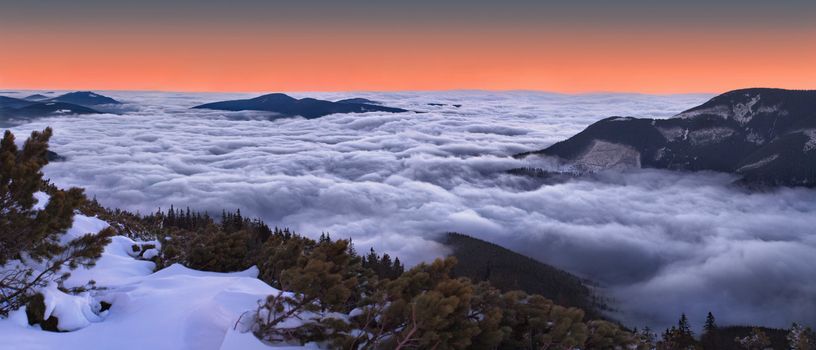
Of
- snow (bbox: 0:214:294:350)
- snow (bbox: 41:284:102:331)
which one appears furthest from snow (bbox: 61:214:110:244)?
snow (bbox: 41:284:102:331)

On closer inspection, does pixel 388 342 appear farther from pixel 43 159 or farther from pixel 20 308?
pixel 43 159

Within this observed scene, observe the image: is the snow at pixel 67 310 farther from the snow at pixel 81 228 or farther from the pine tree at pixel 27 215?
the snow at pixel 81 228

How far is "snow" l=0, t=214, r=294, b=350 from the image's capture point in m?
17.8

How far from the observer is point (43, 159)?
1955 cm

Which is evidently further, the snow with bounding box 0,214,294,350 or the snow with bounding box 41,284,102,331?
the snow with bounding box 41,284,102,331

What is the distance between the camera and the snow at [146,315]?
58.4 ft

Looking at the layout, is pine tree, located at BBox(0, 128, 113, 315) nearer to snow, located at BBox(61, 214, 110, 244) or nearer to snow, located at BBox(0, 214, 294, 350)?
snow, located at BBox(0, 214, 294, 350)

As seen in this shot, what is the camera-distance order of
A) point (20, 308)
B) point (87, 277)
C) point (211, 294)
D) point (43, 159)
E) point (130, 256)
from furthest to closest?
point (130, 256), point (87, 277), point (211, 294), point (43, 159), point (20, 308)

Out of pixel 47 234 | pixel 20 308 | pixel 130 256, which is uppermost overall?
pixel 47 234

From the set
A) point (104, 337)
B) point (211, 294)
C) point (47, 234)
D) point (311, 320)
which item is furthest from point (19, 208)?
point (311, 320)

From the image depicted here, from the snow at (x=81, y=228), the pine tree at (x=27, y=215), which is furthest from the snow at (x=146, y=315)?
the snow at (x=81, y=228)

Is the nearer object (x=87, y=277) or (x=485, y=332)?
(x=485, y=332)

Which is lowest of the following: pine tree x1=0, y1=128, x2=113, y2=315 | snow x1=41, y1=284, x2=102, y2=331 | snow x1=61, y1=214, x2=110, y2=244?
snow x1=61, y1=214, x2=110, y2=244

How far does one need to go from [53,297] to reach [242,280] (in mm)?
8431
